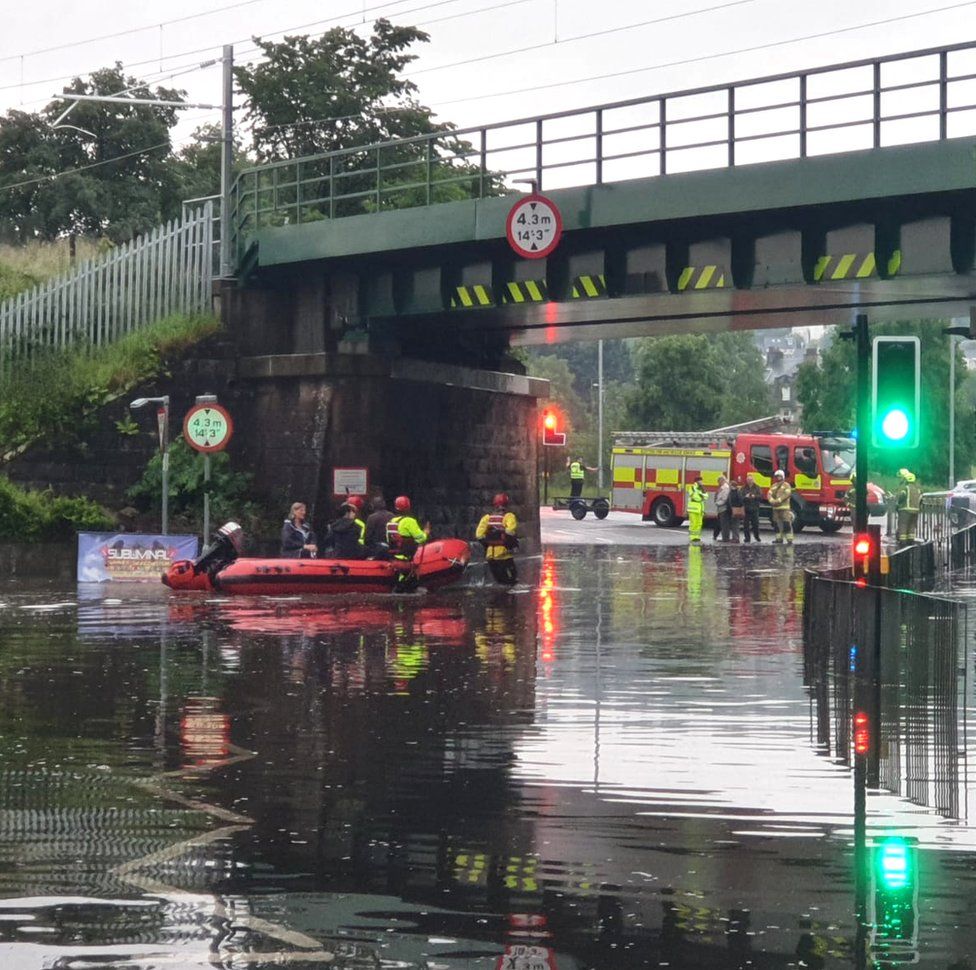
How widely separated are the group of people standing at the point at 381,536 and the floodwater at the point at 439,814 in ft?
31.5

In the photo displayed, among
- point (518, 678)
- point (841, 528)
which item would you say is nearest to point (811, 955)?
point (518, 678)

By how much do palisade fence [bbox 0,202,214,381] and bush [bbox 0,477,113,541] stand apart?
4.17 m

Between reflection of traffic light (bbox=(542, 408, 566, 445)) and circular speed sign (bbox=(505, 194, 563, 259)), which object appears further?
reflection of traffic light (bbox=(542, 408, 566, 445))

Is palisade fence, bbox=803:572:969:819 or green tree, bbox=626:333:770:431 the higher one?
green tree, bbox=626:333:770:431

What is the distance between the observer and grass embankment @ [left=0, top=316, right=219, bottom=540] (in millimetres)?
36625

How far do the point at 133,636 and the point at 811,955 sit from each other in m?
16.0

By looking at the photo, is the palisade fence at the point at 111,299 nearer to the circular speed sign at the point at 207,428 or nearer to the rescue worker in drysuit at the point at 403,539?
the circular speed sign at the point at 207,428

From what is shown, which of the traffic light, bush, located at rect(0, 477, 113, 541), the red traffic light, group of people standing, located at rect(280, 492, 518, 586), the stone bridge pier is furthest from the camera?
the stone bridge pier

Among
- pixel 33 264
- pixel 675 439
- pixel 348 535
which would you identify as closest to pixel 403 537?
pixel 348 535

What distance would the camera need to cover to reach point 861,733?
1314 cm

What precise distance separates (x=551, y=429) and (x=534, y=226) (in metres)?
30.2

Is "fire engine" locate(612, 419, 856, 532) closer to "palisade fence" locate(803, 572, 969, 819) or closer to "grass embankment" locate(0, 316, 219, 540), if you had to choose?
"grass embankment" locate(0, 316, 219, 540)

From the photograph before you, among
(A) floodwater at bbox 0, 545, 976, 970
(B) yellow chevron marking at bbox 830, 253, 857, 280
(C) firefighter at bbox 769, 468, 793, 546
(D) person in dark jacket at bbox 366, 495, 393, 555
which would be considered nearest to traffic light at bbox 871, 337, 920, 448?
(A) floodwater at bbox 0, 545, 976, 970

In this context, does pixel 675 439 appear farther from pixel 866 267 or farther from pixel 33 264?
pixel 866 267
